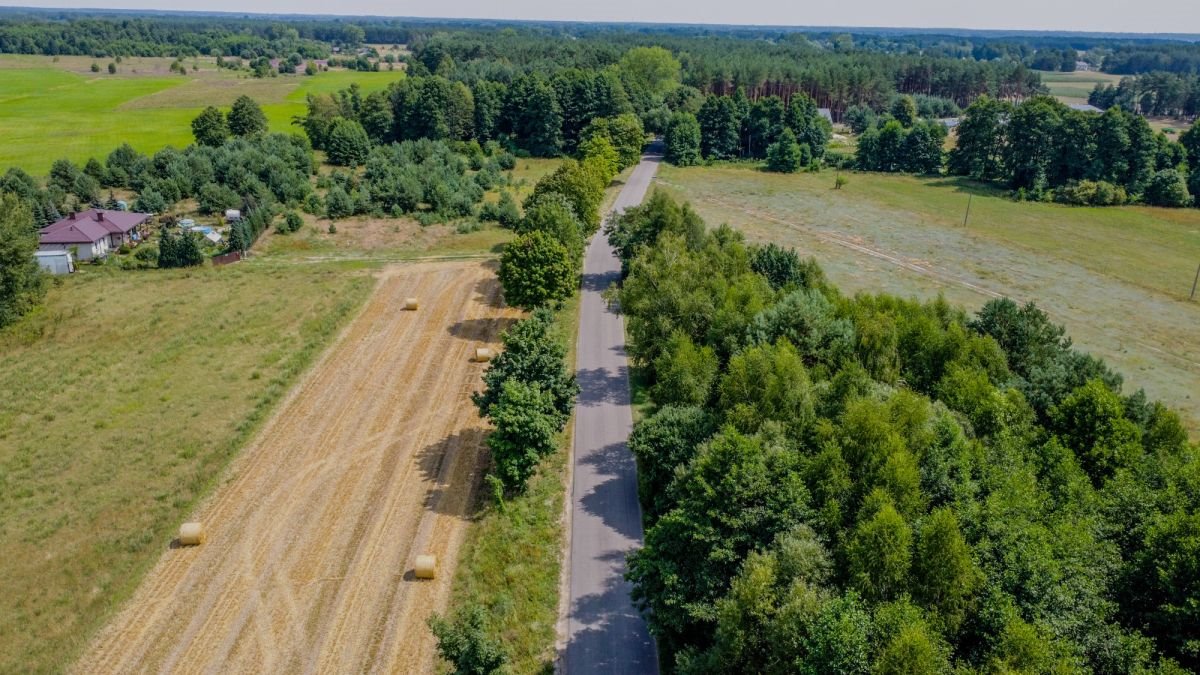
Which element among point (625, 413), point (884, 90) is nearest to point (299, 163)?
point (625, 413)

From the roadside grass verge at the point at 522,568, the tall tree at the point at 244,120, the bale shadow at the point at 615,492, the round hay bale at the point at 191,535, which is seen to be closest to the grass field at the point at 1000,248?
the bale shadow at the point at 615,492

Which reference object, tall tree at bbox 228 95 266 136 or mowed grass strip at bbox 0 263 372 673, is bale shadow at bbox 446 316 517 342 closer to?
mowed grass strip at bbox 0 263 372 673

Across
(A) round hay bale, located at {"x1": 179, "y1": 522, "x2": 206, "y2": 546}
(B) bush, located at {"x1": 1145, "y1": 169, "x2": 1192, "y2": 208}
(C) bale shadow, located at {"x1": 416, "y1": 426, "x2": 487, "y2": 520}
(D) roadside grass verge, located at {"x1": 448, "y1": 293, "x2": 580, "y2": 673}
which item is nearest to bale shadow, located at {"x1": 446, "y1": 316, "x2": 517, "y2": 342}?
(C) bale shadow, located at {"x1": 416, "y1": 426, "x2": 487, "y2": 520}

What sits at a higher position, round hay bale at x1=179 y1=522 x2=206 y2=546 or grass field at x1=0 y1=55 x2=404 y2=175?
grass field at x1=0 y1=55 x2=404 y2=175

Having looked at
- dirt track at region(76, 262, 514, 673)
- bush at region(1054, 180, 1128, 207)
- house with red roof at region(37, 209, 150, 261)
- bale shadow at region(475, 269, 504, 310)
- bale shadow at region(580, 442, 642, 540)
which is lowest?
dirt track at region(76, 262, 514, 673)

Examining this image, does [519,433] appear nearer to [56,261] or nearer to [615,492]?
[615,492]
